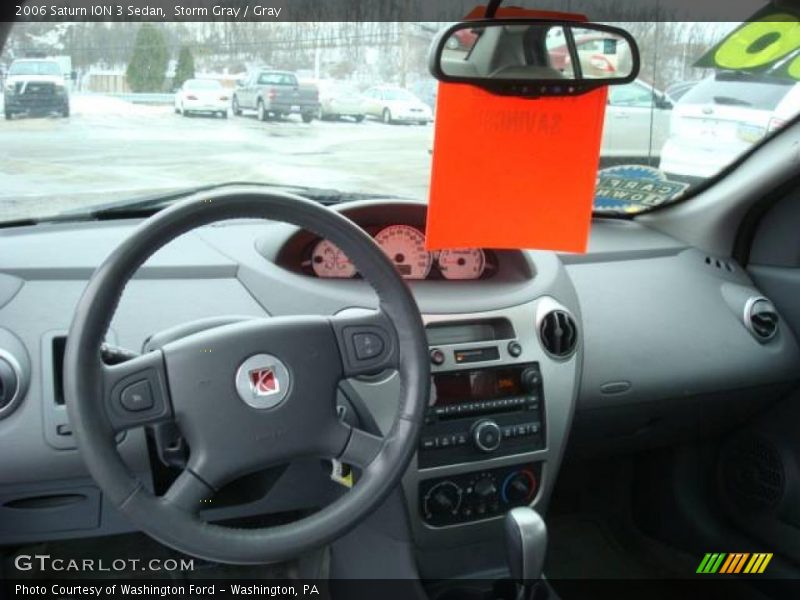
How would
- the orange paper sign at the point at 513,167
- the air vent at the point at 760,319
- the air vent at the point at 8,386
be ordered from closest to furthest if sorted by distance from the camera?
the orange paper sign at the point at 513,167 → the air vent at the point at 8,386 → the air vent at the point at 760,319

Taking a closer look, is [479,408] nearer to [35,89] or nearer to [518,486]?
[518,486]

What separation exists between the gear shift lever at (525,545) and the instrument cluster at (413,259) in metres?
0.65

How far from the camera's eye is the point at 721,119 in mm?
2744

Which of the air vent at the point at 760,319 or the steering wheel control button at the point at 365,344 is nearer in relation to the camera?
the steering wheel control button at the point at 365,344

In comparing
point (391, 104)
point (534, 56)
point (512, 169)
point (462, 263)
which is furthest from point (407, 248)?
point (534, 56)

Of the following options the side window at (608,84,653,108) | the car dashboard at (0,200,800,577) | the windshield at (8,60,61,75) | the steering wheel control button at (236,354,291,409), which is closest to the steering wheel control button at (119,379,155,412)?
the steering wheel control button at (236,354,291,409)

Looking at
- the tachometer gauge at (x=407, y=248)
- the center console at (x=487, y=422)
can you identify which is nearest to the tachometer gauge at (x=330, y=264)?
the tachometer gauge at (x=407, y=248)

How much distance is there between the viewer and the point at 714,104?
2711 millimetres

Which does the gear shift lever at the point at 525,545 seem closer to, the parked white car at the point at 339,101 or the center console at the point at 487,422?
the center console at the point at 487,422

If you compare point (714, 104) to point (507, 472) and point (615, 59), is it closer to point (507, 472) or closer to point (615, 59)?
point (615, 59)

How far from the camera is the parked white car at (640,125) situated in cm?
248

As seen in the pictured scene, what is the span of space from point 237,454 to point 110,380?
262mm

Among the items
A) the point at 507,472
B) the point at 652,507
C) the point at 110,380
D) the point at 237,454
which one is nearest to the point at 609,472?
the point at 652,507

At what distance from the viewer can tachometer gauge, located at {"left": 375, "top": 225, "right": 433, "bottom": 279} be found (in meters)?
2.28
